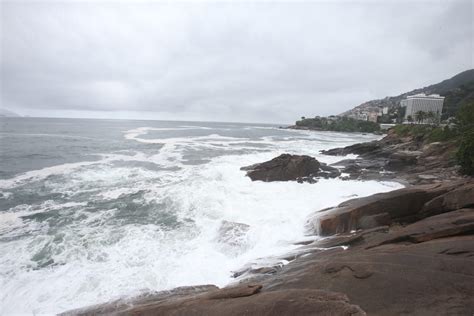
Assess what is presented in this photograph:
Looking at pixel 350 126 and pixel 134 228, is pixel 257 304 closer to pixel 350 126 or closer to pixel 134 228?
pixel 134 228

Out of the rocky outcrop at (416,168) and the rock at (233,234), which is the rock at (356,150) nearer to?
the rocky outcrop at (416,168)

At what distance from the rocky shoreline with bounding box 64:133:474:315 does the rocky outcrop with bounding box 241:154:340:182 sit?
9.79 metres

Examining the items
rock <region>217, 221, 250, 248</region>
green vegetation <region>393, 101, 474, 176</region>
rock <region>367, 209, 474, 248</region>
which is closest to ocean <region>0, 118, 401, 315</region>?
rock <region>217, 221, 250, 248</region>

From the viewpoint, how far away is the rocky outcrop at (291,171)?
21.3 metres

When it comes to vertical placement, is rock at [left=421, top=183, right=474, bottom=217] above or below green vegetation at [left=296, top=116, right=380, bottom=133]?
below

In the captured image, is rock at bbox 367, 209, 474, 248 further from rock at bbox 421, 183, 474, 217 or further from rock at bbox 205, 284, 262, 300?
rock at bbox 205, 284, 262, 300

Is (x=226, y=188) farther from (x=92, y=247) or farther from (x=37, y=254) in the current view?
(x=37, y=254)

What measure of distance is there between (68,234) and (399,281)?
13.1 m

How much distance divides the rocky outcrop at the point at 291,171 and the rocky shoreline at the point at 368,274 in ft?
32.1

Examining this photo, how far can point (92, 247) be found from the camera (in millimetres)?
11188

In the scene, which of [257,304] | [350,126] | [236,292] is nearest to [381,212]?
[236,292]

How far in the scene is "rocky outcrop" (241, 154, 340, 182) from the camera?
69.9 feet

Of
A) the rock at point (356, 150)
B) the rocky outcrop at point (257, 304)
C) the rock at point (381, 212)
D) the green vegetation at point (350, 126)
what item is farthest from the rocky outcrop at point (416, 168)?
the green vegetation at point (350, 126)

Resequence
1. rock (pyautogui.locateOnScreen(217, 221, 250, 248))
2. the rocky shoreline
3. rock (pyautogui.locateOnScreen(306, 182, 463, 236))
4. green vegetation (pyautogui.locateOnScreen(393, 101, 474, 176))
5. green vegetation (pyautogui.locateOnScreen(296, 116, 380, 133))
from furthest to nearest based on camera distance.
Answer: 1. green vegetation (pyautogui.locateOnScreen(296, 116, 380, 133))
2. green vegetation (pyautogui.locateOnScreen(393, 101, 474, 176))
3. rock (pyautogui.locateOnScreen(217, 221, 250, 248))
4. rock (pyautogui.locateOnScreen(306, 182, 463, 236))
5. the rocky shoreline
